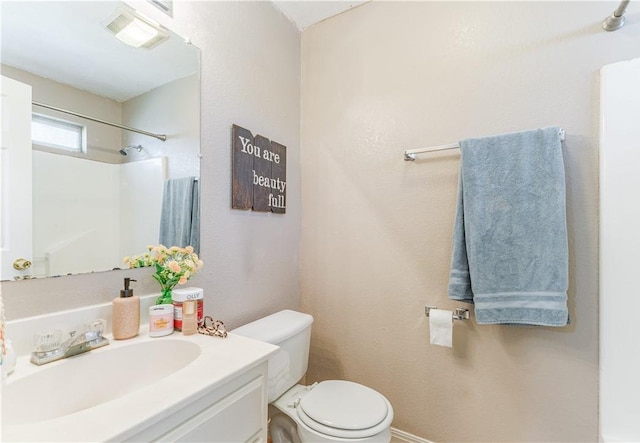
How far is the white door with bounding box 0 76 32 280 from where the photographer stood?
772mm

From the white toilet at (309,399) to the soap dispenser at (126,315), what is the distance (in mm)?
399

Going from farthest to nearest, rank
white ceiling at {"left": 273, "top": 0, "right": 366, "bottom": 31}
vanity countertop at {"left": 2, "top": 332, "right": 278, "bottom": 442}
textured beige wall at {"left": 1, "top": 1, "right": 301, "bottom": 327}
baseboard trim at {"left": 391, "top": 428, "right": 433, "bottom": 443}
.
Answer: white ceiling at {"left": 273, "top": 0, "right": 366, "bottom": 31} → baseboard trim at {"left": 391, "top": 428, "right": 433, "bottom": 443} → textured beige wall at {"left": 1, "top": 1, "right": 301, "bottom": 327} → vanity countertop at {"left": 2, "top": 332, "right": 278, "bottom": 442}

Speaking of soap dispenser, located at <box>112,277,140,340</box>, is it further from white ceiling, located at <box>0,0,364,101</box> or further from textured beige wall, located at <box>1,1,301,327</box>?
white ceiling, located at <box>0,0,364,101</box>

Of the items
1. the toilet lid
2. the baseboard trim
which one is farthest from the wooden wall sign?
the baseboard trim

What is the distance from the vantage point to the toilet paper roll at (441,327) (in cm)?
134

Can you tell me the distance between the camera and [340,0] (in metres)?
1.64

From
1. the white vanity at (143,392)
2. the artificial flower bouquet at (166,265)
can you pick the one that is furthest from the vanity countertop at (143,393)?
the artificial flower bouquet at (166,265)

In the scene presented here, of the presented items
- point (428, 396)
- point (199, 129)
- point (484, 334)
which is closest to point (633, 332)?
point (484, 334)

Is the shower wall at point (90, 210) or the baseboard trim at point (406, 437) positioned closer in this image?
the shower wall at point (90, 210)

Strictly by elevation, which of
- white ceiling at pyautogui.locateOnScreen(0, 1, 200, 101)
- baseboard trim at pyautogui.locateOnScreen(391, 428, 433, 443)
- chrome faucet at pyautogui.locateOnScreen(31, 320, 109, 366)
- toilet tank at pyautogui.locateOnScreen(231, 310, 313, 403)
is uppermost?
white ceiling at pyautogui.locateOnScreen(0, 1, 200, 101)

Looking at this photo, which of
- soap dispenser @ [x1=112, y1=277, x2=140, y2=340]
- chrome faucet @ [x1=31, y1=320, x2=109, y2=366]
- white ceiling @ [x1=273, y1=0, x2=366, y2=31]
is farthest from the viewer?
white ceiling @ [x1=273, y1=0, x2=366, y2=31]

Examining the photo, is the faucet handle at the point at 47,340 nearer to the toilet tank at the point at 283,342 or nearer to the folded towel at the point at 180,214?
the folded towel at the point at 180,214

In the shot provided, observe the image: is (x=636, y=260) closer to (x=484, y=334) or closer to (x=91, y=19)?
(x=484, y=334)

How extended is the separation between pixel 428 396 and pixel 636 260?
3.43ft
